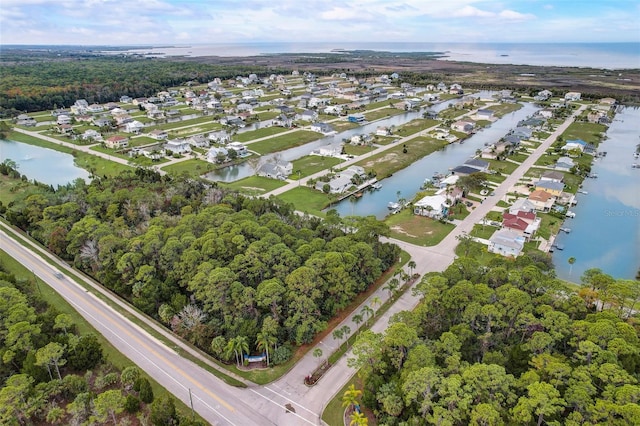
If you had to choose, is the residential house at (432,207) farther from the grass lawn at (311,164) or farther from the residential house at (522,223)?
the grass lawn at (311,164)

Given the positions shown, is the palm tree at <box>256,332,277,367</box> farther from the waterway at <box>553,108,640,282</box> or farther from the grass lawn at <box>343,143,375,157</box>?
the grass lawn at <box>343,143,375,157</box>

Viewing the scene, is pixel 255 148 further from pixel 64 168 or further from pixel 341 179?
pixel 64 168

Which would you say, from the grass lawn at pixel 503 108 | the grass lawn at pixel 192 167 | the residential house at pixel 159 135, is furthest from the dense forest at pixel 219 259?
the grass lawn at pixel 503 108

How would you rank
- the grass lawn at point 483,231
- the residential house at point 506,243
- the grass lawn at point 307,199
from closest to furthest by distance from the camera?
the residential house at point 506,243 → the grass lawn at point 483,231 → the grass lawn at point 307,199

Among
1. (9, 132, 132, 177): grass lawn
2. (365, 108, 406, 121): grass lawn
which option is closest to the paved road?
(9, 132, 132, 177): grass lawn

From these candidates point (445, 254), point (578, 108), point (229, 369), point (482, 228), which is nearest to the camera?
point (229, 369)

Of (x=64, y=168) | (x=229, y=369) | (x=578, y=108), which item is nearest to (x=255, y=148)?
(x=64, y=168)
